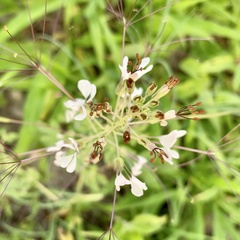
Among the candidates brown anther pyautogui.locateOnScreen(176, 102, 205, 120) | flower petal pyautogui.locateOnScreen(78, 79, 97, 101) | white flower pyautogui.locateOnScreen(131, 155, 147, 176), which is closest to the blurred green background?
white flower pyautogui.locateOnScreen(131, 155, 147, 176)

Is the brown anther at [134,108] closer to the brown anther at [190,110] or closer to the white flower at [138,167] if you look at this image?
the brown anther at [190,110]

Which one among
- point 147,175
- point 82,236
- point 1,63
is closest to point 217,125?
point 147,175

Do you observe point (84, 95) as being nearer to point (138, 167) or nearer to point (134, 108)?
point (134, 108)

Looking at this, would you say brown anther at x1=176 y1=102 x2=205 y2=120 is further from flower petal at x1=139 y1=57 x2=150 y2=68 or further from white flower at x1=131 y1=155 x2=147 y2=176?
white flower at x1=131 y1=155 x2=147 y2=176

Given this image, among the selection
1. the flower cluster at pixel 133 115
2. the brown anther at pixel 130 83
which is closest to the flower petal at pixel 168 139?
the flower cluster at pixel 133 115

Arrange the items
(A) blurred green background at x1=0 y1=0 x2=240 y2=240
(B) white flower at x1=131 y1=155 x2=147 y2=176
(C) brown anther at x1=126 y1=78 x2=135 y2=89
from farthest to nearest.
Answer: (A) blurred green background at x1=0 y1=0 x2=240 y2=240 < (B) white flower at x1=131 y1=155 x2=147 y2=176 < (C) brown anther at x1=126 y1=78 x2=135 y2=89

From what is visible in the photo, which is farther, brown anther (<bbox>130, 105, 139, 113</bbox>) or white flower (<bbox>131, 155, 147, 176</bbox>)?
white flower (<bbox>131, 155, 147, 176</bbox>)

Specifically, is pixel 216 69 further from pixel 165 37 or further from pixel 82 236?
pixel 82 236

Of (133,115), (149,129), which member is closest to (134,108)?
(133,115)
